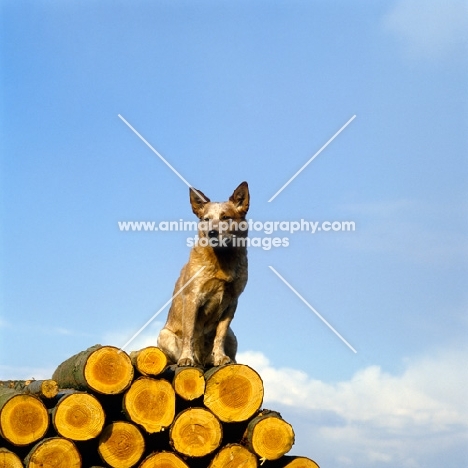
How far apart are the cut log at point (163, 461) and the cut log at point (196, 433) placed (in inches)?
4.1

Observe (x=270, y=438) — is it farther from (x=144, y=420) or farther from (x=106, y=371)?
(x=106, y=371)

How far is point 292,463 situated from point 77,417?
2.81m

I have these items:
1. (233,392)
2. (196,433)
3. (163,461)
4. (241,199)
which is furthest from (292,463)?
(241,199)

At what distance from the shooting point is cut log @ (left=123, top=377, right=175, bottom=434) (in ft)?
29.1

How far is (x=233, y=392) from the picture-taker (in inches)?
354

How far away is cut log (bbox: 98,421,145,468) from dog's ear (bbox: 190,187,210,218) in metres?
3.38

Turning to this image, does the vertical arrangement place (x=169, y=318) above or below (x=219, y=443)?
above

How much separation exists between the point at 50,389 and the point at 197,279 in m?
2.69

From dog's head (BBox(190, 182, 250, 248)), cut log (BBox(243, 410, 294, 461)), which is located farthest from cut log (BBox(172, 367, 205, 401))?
dog's head (BBox(190, 182, 250, 248))

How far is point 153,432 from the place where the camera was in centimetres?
888

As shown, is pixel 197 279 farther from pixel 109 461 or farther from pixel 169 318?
pixel 109 461

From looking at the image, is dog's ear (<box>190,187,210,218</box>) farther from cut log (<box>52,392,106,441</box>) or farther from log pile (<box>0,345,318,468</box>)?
cut log (<box>52,392,106,441</box>)

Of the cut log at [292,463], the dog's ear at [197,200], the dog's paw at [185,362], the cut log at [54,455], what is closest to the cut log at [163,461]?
the cut log at [54,455]

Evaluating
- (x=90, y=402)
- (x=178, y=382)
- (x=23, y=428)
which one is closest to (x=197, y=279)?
(x=178, y=382)
